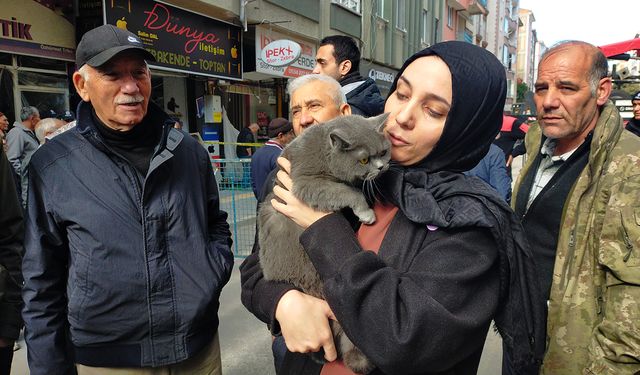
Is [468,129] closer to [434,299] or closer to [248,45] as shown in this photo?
[434,299]

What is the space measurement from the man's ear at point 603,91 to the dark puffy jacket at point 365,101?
1720 millimetres

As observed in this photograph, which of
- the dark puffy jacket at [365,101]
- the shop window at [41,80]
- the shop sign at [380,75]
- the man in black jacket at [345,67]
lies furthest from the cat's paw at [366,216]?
the shop sign at [380,75]

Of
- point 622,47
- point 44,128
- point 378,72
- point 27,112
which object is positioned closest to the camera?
point 44,128

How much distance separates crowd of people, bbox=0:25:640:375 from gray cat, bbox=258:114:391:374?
62 millimetres

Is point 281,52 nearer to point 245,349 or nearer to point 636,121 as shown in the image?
point 636,121

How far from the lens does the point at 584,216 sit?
2.19m

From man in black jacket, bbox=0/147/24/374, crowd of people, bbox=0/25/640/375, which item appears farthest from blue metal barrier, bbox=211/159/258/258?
man in black jacket, bbox=0/147/24/374

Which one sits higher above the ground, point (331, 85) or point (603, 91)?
point (331, 85)

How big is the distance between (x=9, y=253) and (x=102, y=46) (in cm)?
147

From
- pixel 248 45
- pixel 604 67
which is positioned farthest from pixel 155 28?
pixel 604 67

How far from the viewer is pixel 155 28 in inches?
371

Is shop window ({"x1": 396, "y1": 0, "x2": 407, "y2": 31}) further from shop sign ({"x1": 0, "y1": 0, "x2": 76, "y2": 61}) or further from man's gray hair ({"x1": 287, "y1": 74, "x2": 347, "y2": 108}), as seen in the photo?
man's gray hair ({"x1": 287, "y1": 74, "x2": 347, "y2": 108})

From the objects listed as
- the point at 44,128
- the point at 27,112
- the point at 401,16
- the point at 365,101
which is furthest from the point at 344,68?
the point at 401,16

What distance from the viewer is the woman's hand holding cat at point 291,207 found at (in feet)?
5.25
